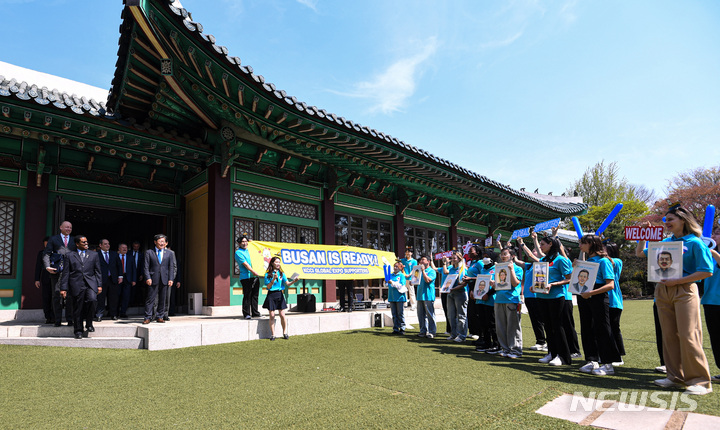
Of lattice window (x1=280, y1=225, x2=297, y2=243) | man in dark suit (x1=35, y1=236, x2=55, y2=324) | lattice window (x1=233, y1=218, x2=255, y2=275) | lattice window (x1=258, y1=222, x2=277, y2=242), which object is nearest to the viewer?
man in dark suit (x1=35, y1=236, x2=55, y2=324)

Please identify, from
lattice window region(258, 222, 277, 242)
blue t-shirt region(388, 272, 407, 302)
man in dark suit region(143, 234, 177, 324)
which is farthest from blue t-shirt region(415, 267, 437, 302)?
man in dark suit region(143, 234, 177, 324)

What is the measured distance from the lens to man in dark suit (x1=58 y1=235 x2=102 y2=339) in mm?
6199

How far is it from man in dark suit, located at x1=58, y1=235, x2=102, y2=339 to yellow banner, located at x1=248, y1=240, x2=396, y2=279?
2.65 m

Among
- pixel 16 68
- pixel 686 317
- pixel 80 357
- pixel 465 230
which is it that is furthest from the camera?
pixel 465 230

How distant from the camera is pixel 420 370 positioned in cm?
484

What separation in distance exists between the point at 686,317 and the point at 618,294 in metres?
1.54

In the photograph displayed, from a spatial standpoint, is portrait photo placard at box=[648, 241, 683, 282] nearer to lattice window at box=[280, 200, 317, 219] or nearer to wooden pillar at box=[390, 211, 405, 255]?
lattice window at box=[280, 200, 317, 219]

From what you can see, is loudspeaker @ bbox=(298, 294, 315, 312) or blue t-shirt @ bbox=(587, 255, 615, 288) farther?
loudspeaker @ bbox=(298, 294, 315, 312)

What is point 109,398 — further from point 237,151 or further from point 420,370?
point 237,151

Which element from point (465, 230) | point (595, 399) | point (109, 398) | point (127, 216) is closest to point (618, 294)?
point (595, 399)

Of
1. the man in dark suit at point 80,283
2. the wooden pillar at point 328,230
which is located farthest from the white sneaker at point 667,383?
the wooden pillar at point 328,230

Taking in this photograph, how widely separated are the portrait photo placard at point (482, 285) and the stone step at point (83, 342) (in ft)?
17.0

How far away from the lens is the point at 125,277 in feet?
27.7

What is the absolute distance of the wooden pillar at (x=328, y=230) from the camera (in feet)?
35.6
